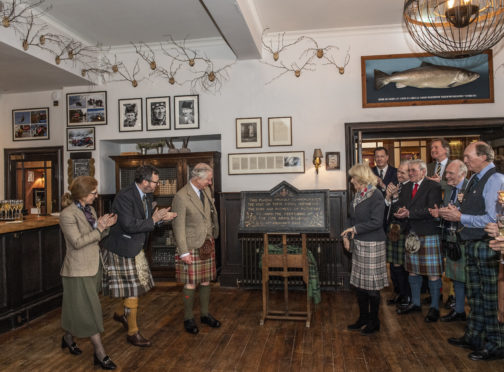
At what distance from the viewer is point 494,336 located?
307cm

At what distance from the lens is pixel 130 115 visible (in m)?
6.06

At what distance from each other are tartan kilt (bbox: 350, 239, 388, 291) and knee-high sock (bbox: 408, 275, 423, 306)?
83cm

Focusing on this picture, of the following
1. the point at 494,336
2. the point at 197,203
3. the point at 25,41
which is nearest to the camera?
the point at 494,336

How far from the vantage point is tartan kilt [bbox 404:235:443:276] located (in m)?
3.88

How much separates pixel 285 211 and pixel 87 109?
3996mm

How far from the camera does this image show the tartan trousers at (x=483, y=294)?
3025mm

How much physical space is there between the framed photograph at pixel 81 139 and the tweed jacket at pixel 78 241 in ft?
11.3

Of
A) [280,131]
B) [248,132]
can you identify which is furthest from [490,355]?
[248,132]

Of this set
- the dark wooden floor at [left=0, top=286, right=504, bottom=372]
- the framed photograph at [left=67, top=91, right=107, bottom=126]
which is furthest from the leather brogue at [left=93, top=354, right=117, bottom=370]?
the framed photograph at [left=67, top=91, right=107, bottom=126]

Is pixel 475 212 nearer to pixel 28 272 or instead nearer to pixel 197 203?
pixel 197 203

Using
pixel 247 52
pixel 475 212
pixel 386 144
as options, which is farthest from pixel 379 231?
pixel 386 144

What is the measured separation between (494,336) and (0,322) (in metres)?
4.72

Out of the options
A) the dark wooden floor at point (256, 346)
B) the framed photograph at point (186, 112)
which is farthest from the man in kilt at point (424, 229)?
the framed photograph at point (186, 112)

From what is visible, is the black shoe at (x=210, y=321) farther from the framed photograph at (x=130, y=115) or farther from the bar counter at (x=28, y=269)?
the framed photograph at (x=130, y=115)
